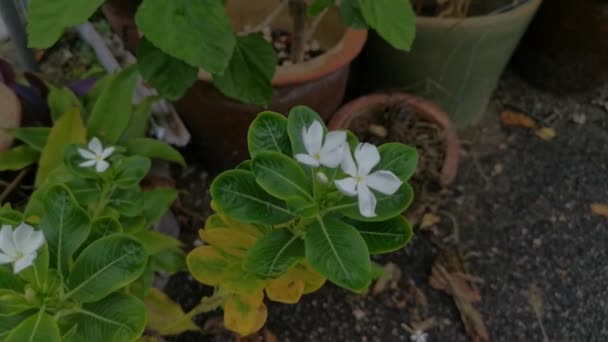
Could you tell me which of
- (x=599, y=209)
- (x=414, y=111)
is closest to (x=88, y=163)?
(x=414, y=111)

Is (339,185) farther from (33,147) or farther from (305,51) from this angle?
(305,51)

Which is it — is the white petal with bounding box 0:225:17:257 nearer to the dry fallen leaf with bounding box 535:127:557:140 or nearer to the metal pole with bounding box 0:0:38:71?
the metal pole with bounding box 0:0:38:71

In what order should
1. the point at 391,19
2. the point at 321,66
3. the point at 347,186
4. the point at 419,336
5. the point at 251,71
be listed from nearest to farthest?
the point at 347,186 → the point at 391,19 → the point at 251,71 → the point at 321,66 → the point at 419,336

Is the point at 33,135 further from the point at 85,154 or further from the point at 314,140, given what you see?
the point at 314,140

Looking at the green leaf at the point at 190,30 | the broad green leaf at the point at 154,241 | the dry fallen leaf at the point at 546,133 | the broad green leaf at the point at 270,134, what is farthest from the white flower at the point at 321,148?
the dry fallen leaf at the point at 546,133

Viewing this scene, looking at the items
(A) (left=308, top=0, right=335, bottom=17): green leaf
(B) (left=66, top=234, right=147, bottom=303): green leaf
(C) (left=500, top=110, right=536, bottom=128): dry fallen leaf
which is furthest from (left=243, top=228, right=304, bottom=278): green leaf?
(C) (left=500, top=110, right=536, bottom=128): dry fallen leaf

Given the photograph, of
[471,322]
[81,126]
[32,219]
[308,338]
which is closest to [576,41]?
A: [471,322]

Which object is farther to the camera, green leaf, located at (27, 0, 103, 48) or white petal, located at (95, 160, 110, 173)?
white petal, located at (95, 160, 110, 173)
